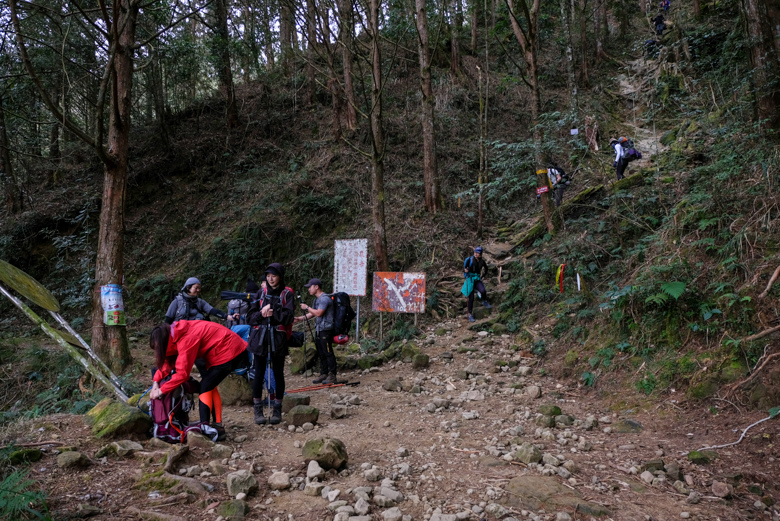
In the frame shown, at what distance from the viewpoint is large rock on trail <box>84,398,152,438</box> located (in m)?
4.05

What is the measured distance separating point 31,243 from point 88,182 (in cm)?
329

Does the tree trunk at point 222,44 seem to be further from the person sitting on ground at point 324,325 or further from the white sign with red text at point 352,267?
the person sitting on ground at point 324,325

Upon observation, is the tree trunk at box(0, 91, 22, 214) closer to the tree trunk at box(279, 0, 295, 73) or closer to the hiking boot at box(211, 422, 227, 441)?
the tree trunk at box(279, 0, 295, 73)

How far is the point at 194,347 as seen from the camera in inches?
166

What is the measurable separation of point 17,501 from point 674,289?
6.42 metres

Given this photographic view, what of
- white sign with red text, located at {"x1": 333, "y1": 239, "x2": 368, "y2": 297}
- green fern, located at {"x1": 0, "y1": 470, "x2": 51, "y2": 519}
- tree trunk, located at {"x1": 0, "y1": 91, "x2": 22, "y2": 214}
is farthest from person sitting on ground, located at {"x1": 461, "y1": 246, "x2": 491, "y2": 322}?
tree trunk, located at {"x1": 0, "y1": 91, "x2": 22, "y2": 214}

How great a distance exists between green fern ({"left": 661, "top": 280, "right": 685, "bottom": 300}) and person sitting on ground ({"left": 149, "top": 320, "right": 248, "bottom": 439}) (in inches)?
201

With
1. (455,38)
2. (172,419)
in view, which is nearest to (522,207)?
(455,38)

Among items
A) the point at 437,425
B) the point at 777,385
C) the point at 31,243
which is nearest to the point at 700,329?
the point at 777,385

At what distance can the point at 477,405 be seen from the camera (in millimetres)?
5641

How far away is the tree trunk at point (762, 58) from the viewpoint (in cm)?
646

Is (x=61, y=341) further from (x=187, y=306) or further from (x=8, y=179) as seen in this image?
(x=8, y=179)

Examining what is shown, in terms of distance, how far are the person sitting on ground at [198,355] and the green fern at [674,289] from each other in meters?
5.11

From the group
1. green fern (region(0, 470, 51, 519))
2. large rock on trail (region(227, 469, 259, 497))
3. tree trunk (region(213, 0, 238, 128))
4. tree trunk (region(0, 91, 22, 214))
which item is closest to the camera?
green fern (region(0, 470, 51, 519))
